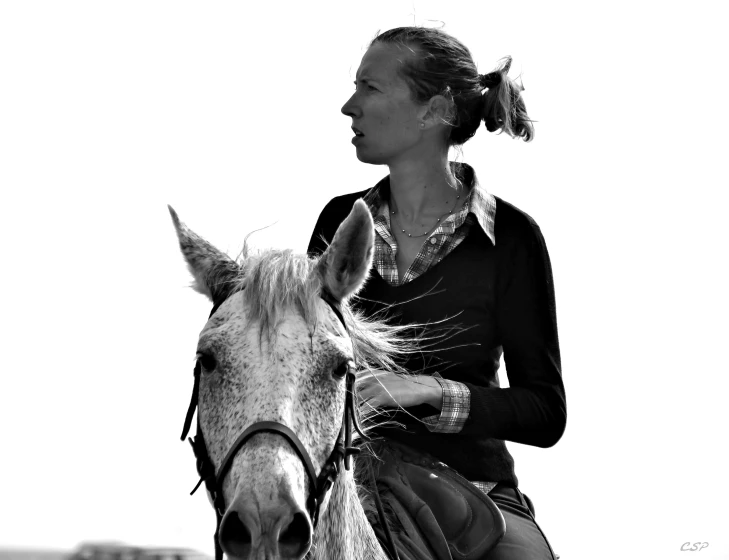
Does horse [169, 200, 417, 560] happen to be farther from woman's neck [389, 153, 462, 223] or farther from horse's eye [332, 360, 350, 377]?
woman's neck [389, 153, 462, 223]

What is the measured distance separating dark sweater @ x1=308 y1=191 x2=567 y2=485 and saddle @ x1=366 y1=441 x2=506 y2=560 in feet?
0.71

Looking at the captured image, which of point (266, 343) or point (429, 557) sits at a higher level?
point (266, 343)

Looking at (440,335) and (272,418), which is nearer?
(272,418)

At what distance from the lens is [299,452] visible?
7.04ft

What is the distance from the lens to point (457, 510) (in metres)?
2.94

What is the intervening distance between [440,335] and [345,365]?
945 millimetres

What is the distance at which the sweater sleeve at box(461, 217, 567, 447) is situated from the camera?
10.1 ft

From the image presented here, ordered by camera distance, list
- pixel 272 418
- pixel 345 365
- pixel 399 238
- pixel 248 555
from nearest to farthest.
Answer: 1. pixel 248 555
2. pixel 272 418
3. pixel 345 365
4. pixel 399 238

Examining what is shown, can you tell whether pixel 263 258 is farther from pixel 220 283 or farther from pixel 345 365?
pixel 345 365

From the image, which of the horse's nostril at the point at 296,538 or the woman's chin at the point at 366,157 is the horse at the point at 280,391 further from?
the woman's chin at the point at 366,157

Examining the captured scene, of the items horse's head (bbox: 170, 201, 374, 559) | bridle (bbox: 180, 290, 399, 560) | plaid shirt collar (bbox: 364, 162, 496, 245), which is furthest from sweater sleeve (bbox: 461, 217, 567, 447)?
horse's head (bbox: 170, 201, 374, 559)

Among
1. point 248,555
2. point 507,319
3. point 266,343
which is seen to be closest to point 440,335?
point 507,319

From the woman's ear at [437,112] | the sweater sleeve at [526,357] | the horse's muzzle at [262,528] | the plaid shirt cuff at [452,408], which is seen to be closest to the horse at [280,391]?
the horse's muzzle at [262,528]

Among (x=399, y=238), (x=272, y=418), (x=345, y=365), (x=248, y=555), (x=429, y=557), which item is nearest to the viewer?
(x=248, y=555)
